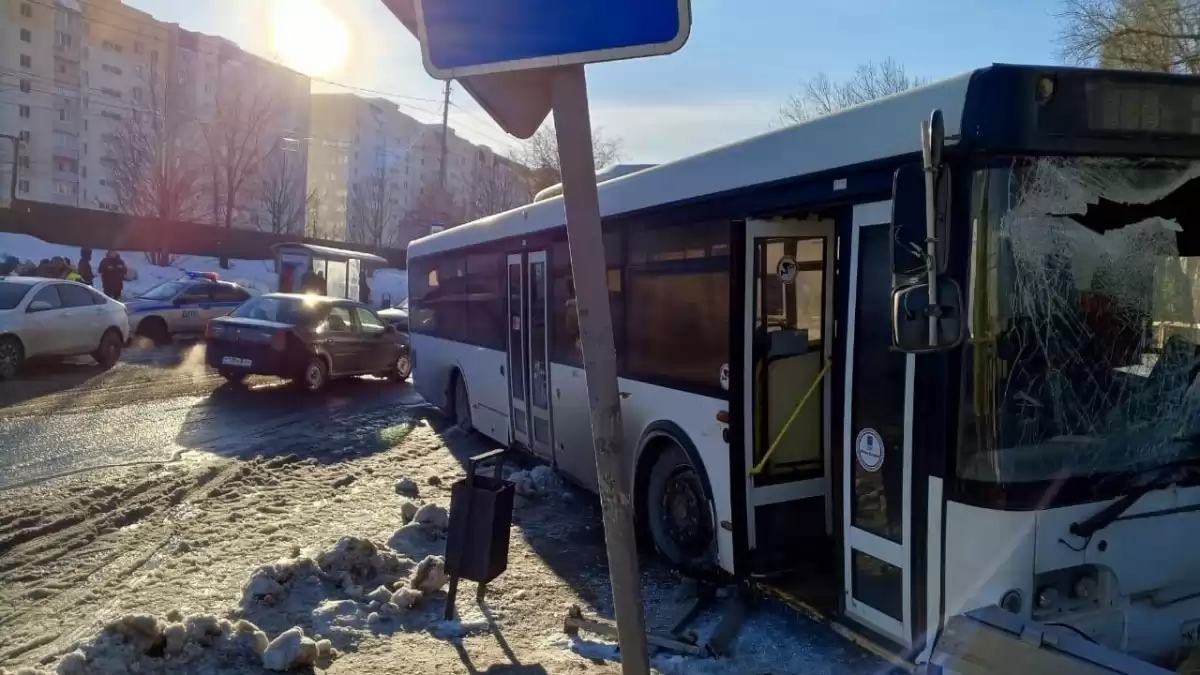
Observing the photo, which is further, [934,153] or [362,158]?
[362,158]

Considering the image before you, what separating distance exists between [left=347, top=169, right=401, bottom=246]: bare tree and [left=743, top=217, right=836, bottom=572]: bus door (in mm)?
65410

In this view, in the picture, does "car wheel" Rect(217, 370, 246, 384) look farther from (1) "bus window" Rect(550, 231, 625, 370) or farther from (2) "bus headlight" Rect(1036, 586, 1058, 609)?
(2) "bus headlight" Rect(1036, 586, 1058, 609)

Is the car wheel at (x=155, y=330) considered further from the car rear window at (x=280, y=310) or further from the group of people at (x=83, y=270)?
the car rear window at (x=280, y=310)

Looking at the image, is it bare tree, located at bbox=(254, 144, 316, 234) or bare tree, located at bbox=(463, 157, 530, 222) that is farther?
bare tree, located at bbox=(463, 157, 530, 222)

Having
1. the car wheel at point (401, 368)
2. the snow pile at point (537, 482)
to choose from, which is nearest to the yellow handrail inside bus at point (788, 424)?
the snow pile at point (537, 482)

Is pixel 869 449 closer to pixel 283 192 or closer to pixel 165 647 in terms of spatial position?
pixel 165 647

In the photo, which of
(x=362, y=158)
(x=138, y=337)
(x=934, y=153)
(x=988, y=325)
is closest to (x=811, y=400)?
(x=988, y=325)

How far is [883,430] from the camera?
14.4 feet

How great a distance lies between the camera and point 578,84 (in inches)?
102

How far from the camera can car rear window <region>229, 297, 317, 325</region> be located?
49.2 ft

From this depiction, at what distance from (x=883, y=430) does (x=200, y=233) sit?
149ft

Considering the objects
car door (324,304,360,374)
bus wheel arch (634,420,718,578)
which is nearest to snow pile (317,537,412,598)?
bus wheel arch (634,420,718,578)

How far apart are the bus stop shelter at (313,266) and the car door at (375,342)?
14561 mm

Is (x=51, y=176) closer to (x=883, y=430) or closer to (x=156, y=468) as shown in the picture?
(x=156, y=468)
